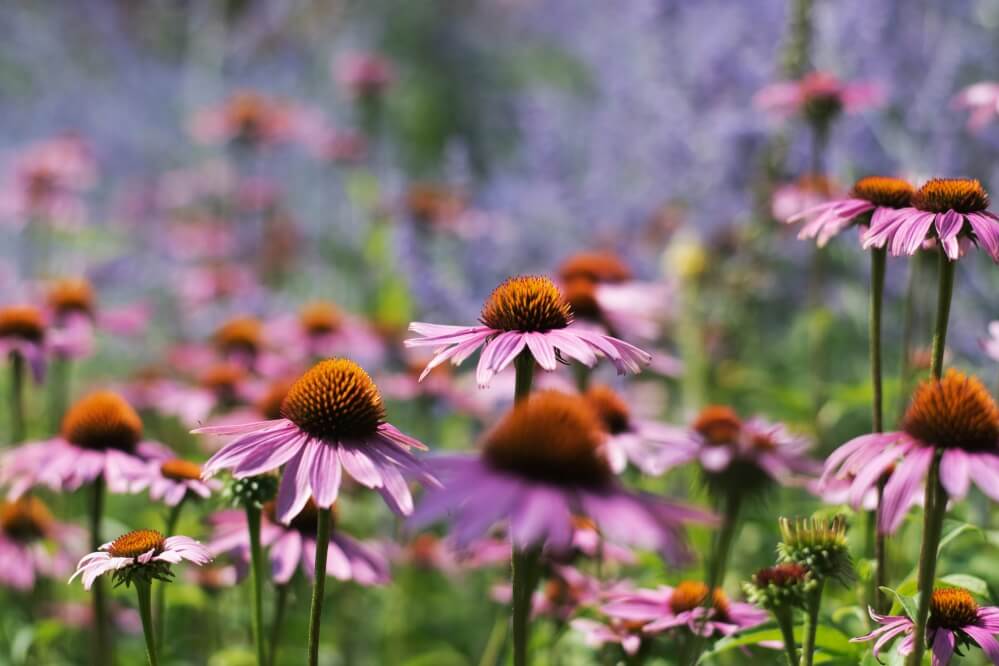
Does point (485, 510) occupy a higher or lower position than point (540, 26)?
lower

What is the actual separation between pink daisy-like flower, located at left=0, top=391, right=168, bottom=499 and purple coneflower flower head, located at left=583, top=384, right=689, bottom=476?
2.08 ft

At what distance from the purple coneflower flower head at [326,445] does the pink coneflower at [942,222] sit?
550mm

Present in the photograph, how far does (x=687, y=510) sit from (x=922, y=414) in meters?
0.25

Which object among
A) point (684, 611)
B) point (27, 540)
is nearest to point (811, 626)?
point (684, 611)

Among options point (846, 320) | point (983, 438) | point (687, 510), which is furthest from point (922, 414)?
point (846, 320)

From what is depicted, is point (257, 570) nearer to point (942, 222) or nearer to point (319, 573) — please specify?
point (319, 573)

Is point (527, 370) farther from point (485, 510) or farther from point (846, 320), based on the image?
point (846, 320)

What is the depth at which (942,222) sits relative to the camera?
1.03 metres

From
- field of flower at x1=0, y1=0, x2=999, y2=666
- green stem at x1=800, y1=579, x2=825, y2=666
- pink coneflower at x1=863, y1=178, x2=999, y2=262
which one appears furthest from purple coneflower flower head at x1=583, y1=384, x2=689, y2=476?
pink coneflower at x1=863, y1=178, x2=999, y2=262

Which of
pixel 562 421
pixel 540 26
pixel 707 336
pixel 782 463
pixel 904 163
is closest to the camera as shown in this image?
Result: pixel 562 421

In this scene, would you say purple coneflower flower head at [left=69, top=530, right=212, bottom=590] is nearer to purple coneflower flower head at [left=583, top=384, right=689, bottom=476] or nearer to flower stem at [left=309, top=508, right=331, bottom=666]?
flower stem at [left=309, top=508, right=331, bottom=666]

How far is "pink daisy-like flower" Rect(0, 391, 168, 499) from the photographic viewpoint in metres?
1.31

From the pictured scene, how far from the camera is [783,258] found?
321 cm

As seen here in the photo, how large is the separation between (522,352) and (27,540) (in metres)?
1.18
